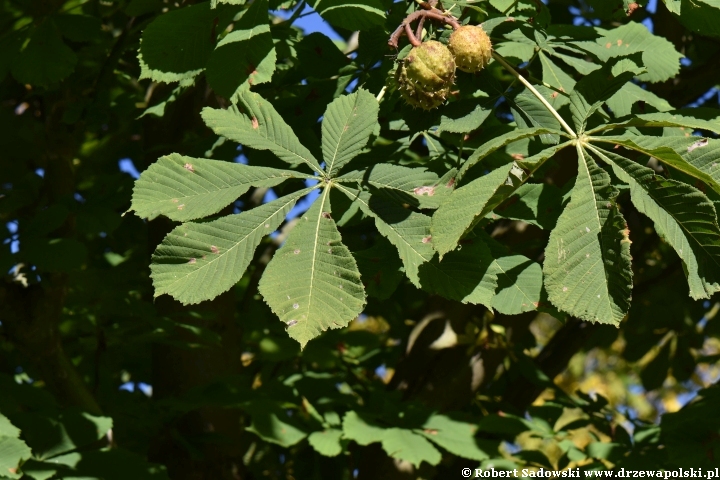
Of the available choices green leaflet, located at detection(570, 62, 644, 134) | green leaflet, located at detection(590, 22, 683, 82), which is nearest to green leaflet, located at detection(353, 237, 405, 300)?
green leaflet, located at detection(570, 62, 644, 134)

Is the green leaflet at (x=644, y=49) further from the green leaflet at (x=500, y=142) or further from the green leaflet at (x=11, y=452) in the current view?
the green leaflet at (x=11, y=452)

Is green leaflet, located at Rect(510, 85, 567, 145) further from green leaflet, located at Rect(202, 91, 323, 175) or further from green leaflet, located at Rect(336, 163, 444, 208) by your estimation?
green leaflet, located at Rect(202, 91, 323, 175)

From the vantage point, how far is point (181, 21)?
135cm

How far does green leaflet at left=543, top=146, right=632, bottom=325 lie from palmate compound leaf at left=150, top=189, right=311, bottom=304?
1.43ft

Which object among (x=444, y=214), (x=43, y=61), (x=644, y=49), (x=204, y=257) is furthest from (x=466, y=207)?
(x=43, y=61)

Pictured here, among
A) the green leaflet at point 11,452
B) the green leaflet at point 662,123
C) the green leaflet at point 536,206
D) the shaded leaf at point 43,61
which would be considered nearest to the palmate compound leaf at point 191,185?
the green leaflet at point 536,206

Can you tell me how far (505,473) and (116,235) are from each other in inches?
53.4

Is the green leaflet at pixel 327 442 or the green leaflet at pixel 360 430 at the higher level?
the green leaflet at pixel 360 430

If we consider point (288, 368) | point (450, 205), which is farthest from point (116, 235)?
point (450, 205)

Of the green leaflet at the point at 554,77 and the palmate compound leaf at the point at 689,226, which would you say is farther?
the green leaflet at the point at 554,77

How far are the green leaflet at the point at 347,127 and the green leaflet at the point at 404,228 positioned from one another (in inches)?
2.1

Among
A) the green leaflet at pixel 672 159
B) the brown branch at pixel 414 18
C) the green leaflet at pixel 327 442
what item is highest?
the brown branch at pixel 414 18

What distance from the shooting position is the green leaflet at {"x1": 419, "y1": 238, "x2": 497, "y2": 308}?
3.63ft

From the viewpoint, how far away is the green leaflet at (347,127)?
1.20 meters
